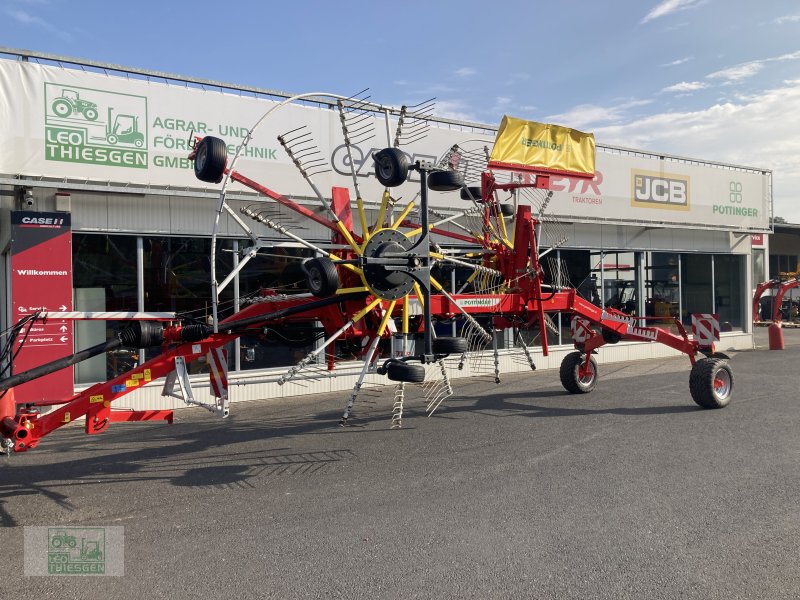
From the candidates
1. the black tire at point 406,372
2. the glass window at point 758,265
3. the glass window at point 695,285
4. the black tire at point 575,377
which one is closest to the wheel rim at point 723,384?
the black tire at point 575,377

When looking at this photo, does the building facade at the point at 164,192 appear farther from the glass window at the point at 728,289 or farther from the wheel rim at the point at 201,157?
the glass window at the point at 728,289

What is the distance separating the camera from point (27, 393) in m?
9.25

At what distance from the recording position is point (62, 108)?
9.78 meters

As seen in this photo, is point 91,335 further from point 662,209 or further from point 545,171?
point 662,209

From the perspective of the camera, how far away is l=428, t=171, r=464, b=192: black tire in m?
6.02

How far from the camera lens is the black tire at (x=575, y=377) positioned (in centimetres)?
1118

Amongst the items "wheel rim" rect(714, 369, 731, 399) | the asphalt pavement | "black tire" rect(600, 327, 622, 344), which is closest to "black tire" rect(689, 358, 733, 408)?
"wheel rim" rect(714, 369, 731, 399)

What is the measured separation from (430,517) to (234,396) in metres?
6.65

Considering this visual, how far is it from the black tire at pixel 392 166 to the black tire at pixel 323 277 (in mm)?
933

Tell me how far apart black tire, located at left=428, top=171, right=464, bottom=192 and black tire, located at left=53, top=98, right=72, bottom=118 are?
6487 mm

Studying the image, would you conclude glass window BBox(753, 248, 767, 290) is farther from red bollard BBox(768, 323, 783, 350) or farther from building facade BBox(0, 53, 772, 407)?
building facade BBox(0, 53, 772, 407)

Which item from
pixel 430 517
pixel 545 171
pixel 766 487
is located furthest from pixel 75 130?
pixel 766 487

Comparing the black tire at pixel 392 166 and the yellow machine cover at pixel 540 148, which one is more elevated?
the yellow machine cover at pixel 540 148

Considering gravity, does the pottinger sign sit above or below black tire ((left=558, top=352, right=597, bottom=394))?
above
